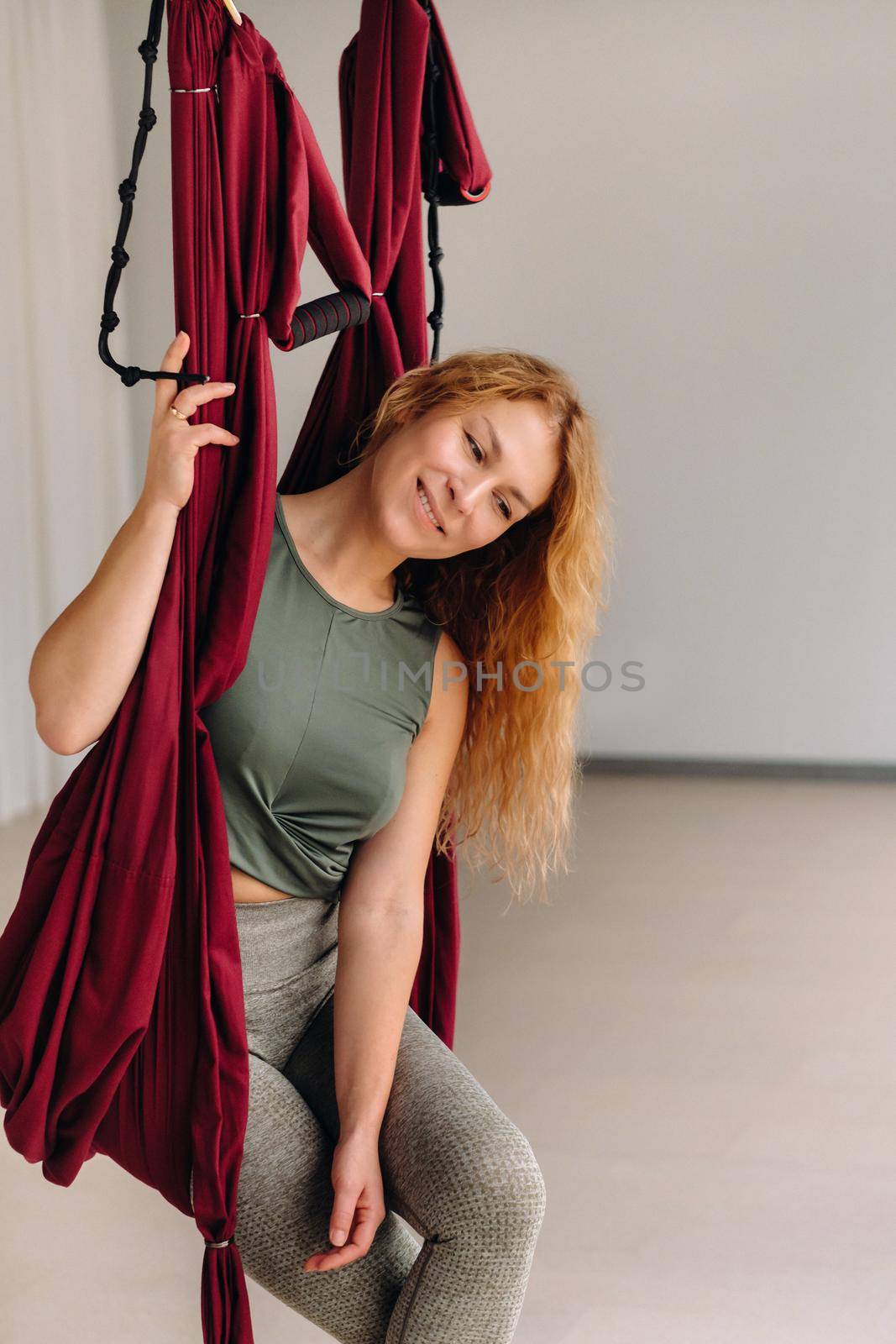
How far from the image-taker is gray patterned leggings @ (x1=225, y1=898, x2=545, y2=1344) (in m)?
1.21

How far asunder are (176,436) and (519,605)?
1.91ft

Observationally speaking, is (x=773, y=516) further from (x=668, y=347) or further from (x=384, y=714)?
(x=384, y=714)

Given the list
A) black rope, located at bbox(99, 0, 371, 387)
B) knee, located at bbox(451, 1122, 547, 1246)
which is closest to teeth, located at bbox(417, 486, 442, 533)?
black rope, located at bbox(99, 0, 371, 387)

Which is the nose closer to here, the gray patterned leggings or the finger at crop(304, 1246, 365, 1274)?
the gray patterned leggings

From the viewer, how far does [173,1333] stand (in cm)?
185

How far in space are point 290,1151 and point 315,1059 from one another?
6.0 inches

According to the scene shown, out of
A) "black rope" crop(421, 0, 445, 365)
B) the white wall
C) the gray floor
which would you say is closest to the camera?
"black rope" crop(421, 0, 445, 365)

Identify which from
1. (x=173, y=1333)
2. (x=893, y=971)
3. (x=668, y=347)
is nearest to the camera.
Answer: (x=173, y=1333)

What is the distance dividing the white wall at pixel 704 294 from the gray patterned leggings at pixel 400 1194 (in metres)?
3.46

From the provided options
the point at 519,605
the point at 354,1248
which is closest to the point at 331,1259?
the point at 354,1248

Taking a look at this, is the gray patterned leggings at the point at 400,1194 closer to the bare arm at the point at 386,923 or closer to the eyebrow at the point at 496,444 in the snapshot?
the bare arm at the point at 386,923

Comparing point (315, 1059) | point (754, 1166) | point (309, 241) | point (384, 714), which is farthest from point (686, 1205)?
point (309, 241)

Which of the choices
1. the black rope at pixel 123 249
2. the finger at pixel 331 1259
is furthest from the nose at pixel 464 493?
the finger at pixel 331 1259

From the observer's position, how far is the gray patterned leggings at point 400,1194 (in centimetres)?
121
